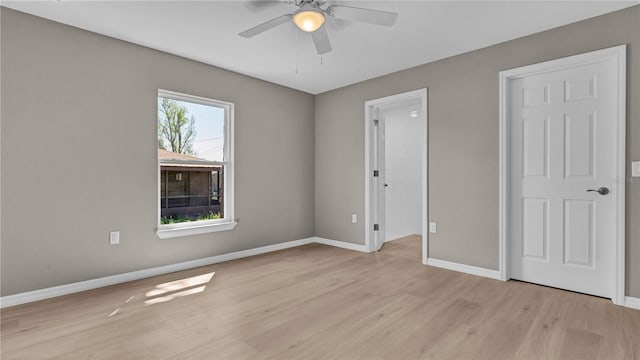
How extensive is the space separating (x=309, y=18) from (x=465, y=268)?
300 centimetres

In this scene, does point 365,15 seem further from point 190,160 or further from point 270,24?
point 190,160

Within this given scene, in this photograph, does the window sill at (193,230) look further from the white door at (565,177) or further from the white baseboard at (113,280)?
the white door at (565,177)

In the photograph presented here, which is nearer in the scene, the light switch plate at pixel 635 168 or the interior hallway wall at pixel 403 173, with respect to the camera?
the light switch plate at pixel 635 168

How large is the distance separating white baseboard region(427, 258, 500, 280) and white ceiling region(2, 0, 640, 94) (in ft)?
7.82

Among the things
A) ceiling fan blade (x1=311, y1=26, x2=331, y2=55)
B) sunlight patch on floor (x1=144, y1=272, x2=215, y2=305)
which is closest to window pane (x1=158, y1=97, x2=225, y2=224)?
sunlight patch on floor (x1=144, y1=272, x2=215, y2=305)

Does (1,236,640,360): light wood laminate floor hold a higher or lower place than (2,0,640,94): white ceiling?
lower

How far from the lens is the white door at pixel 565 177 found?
8.77ft

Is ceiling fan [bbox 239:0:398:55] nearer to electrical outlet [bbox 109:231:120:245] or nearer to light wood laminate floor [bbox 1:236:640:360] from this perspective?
light wood laminate floor [bbox 1:236:640:360]

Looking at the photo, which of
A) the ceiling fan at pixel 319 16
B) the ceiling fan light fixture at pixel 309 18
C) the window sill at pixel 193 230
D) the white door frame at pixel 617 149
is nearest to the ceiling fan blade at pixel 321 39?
the ceiling fan at pixel 319 16

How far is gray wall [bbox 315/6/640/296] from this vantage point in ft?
8.29

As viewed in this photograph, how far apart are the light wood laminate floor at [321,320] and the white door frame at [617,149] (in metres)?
0.26

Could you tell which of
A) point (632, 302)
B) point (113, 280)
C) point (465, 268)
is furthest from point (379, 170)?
point (113, 280)

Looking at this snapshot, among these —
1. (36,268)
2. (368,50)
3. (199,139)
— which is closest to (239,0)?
(368,50)

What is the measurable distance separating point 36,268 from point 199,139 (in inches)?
77.2
